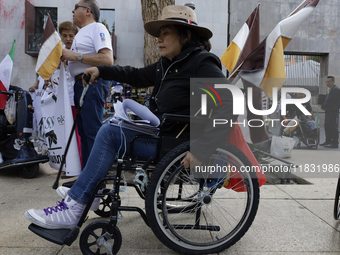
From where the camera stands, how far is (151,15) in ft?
14.9

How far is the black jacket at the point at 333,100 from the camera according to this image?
8797 mm

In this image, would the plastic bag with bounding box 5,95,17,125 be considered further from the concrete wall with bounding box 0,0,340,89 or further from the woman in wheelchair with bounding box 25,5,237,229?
the concrete wall with bounding box 0,0,340,89

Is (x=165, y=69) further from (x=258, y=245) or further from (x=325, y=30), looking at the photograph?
(x=325, y=30)

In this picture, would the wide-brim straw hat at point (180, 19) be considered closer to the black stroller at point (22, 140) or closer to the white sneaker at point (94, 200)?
the white sneaker at point (94, 200)

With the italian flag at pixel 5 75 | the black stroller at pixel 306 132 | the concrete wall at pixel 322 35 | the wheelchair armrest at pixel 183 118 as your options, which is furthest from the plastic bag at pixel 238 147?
the concrete wall at pixel 322 35

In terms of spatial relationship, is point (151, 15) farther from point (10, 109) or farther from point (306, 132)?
point (306, 132)

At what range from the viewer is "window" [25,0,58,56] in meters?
13.0

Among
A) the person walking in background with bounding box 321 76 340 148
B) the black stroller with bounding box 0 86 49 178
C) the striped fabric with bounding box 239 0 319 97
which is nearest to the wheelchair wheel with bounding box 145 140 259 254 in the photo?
the striped fabric with bounding box 239 0 319 97

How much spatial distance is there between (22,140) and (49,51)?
1777 millimetres

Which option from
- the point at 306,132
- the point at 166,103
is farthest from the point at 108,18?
the point at 166,103

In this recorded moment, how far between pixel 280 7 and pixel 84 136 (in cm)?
1410

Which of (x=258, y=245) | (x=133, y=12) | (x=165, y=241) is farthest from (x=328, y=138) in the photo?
(x=133, y=12)

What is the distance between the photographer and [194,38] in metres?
2.12

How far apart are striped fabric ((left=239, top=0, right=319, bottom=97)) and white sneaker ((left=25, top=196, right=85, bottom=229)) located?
2.11 metres
